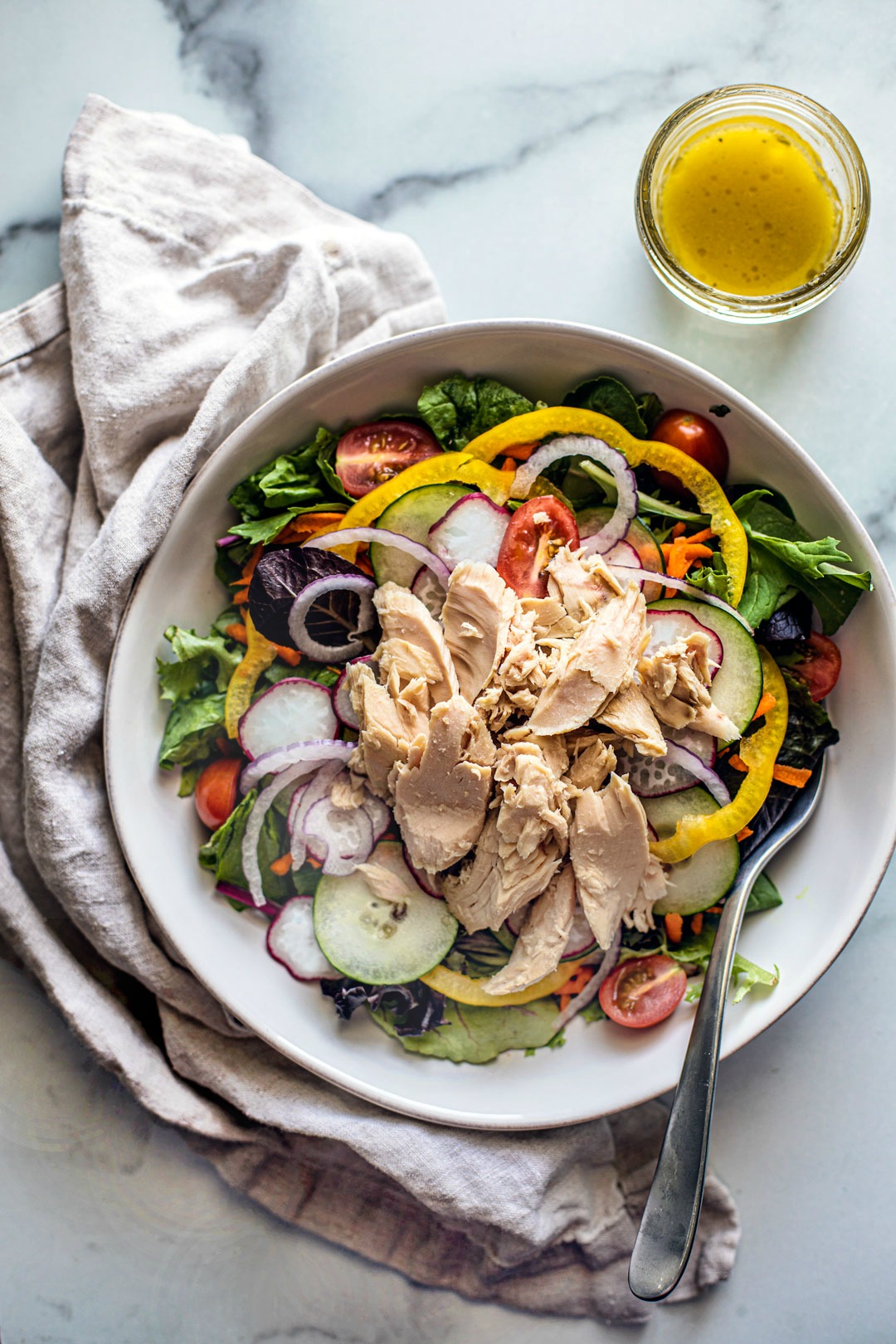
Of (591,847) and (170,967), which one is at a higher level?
(591,847)

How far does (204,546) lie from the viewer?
2.79 meters

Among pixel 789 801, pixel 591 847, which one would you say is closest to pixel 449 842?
pixel 591 847

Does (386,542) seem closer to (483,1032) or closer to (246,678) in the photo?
(246,678)

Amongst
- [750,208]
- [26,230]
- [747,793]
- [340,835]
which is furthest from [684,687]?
[26,230]

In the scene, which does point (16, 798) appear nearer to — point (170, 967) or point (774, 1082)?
point (170, 967)

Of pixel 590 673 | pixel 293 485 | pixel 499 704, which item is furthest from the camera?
pixel 293 485

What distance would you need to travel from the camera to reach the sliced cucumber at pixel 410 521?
105 inches

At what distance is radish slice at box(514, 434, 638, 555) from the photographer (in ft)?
8.80

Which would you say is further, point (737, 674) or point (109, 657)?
point (109, 657)

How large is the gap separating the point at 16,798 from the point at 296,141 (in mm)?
2239

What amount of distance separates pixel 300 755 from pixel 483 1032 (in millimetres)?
948

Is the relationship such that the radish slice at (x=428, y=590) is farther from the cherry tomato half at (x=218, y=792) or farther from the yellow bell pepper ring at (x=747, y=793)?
the yellow bell pepper ring at (x=747, y=793)

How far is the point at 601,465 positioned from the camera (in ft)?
8.89

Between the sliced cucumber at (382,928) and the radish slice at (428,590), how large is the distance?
0.68m
